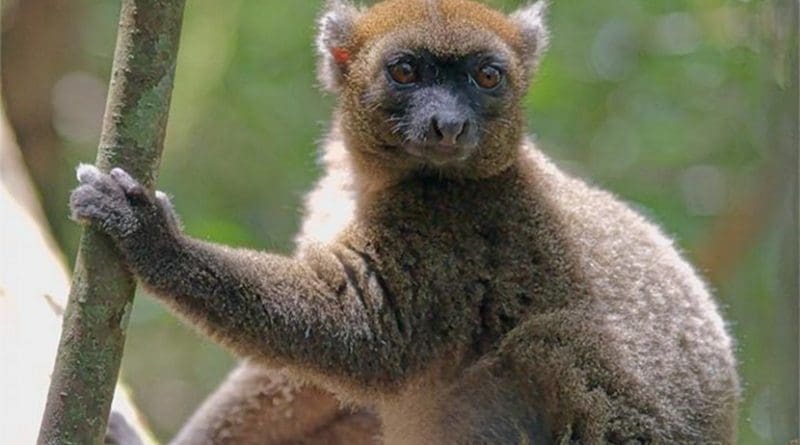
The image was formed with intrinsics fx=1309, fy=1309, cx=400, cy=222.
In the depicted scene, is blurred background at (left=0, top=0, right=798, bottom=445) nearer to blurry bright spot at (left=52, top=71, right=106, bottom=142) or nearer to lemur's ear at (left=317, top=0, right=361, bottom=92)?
blurry bright spot at (left=52, top=71, right=106, bottom=142)

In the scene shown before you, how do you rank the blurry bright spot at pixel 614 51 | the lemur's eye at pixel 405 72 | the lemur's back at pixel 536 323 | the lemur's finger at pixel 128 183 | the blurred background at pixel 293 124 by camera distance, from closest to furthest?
the lemur's finger at pixel 128 183 → the lemur's back at pixel 536 323 → the lemur's eye at pixel 405 72 → the blurred background at pixel 293 124 → the blurry bright spot at pixel 614 51

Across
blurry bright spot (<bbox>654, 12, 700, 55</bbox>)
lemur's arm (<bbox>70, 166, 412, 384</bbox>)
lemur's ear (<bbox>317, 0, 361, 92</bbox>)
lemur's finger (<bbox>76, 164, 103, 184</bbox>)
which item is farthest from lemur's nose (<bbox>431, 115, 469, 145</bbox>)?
blurry bright spot (<bbox>654, 12, 700, 55</bbox>)

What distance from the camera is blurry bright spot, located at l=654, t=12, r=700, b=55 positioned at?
9.52 meters

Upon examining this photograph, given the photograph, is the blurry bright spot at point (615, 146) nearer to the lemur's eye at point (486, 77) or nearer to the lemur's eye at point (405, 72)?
the lemur's eye at point (486, 77)

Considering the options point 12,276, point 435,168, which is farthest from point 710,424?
point 12,276

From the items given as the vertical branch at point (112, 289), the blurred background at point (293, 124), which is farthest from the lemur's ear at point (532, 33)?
the blurred background at point (293, 124)

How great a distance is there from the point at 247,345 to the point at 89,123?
6.50 m

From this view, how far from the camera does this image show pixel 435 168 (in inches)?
216

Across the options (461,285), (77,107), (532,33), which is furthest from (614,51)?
(461,285)

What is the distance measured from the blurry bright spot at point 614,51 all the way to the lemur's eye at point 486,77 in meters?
4.63

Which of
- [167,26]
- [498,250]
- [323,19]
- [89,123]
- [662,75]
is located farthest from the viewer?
[89,123]

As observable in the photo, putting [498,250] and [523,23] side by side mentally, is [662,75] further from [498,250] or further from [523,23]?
[498,250]

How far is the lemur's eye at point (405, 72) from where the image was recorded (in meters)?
5.38

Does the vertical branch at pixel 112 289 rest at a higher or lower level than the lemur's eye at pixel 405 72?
lower
